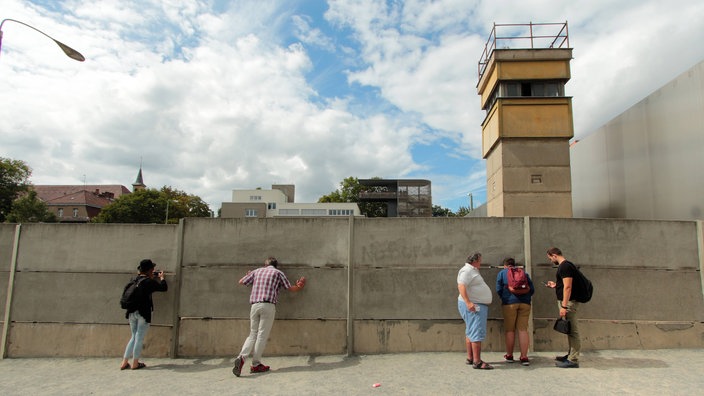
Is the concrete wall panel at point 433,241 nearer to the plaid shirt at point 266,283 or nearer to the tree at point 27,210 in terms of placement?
the plaid shirt at point 266,283

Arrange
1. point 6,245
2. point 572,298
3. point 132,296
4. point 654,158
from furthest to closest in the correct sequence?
point 654,158, point 6,245, point 132,296, point 572,298

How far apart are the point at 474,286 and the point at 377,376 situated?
171 cm

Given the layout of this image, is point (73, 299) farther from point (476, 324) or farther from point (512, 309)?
point (512, 309)

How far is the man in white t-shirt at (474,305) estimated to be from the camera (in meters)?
4.96

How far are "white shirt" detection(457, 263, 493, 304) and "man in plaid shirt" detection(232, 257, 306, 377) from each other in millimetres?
2446

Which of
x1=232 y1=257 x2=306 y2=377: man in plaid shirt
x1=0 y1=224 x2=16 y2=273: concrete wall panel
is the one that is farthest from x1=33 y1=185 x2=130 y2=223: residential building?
x1=232 y1=257 x2=306 y2=377: man in plaid shirt

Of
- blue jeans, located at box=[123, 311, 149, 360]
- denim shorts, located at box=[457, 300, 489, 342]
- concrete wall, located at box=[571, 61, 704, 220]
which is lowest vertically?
blue jeans, located at box=[123, 311, 149, 360]

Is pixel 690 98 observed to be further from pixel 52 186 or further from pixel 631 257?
pixel 52 186

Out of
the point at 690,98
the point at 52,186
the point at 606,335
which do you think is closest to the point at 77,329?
the point at 606,335

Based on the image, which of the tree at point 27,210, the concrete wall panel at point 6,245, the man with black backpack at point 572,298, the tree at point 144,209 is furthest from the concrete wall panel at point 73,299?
the tree at point 27,210

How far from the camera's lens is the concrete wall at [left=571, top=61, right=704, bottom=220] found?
7.30 metres

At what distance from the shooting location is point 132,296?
17.6 feet

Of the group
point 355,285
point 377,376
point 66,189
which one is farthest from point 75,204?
point 377,376

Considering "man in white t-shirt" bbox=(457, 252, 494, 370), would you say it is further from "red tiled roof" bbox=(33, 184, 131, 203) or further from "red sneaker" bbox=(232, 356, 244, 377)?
"red tiled roof" bbox=(33, 184, 131, 203)
